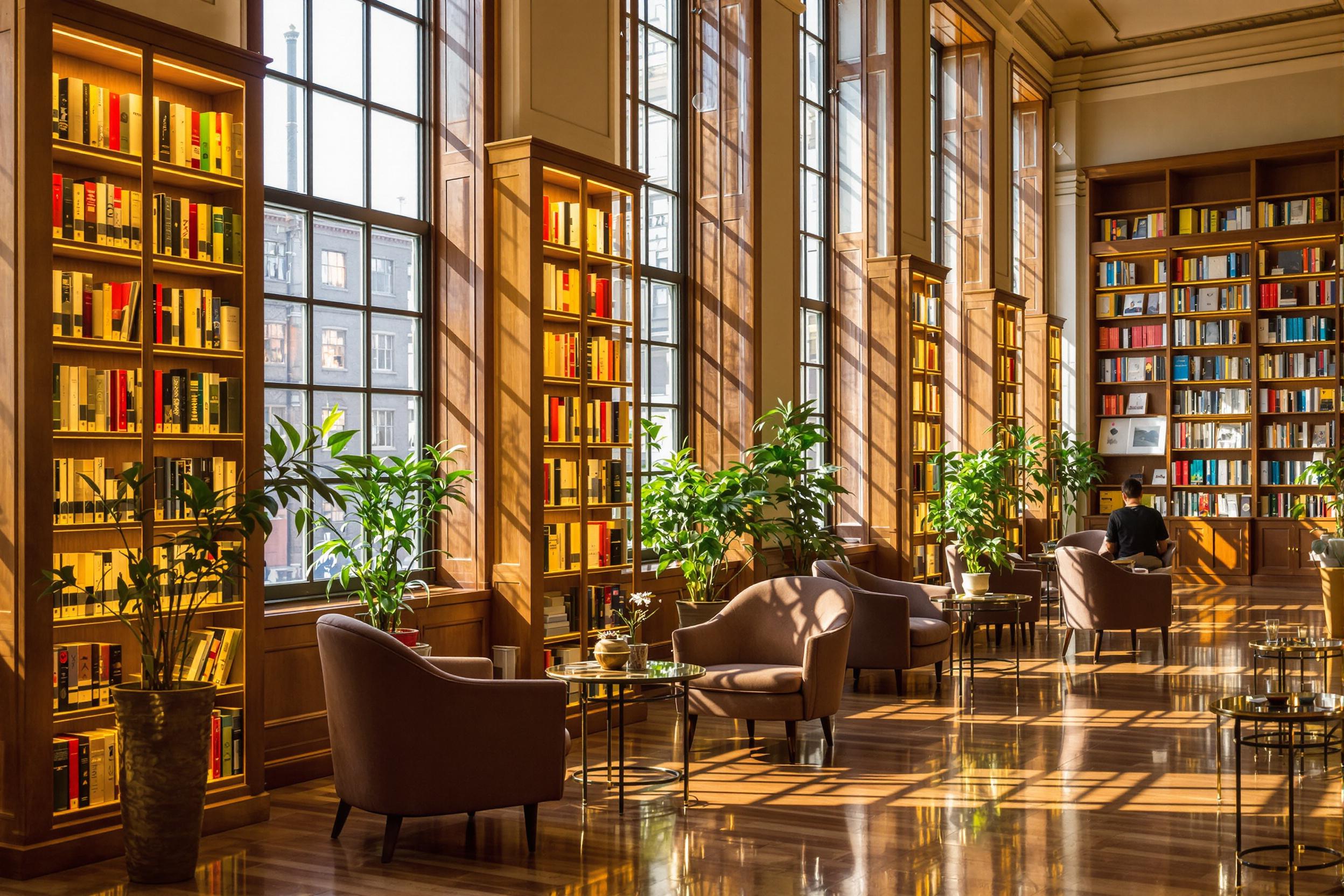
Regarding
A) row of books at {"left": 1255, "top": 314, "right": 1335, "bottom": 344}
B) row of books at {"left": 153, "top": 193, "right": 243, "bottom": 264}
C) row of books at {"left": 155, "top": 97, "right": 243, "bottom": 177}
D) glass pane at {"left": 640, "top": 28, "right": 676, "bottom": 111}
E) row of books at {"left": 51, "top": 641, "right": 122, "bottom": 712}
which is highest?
glass pane at {"left": 640, "top": 28, "right": 676, "bottom": 111}

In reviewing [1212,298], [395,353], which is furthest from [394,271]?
[1212,298]

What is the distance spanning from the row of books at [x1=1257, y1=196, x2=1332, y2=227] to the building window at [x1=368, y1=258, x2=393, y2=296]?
1187cm

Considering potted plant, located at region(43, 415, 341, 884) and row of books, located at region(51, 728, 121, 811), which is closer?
potted plant, located at region(43, 415, 341, 884)

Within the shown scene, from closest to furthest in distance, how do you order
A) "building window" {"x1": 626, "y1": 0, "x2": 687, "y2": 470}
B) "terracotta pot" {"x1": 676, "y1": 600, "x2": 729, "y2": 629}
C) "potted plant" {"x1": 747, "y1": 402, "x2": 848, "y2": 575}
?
"terracotta pot" {"x1": 676, "y1": 600, "x2": 729, "y2": 629}
"potted plant" {"x1": 747, "y1": 402, "x2": 848, "y2": 575}
"building window" {"x1": 626, "y1": 0, "x2": 687, "y2": 470}

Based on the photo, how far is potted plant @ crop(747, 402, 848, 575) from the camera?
337 inches

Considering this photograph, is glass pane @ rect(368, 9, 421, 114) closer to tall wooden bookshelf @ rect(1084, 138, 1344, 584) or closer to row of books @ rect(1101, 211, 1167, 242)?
tall wooden bookshelf @ rect(1084, 138, 1344, 584)

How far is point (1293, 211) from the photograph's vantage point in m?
15.0

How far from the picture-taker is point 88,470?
4.85m

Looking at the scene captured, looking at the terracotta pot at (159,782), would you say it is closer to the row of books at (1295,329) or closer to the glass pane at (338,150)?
the glass pane at (338,150)

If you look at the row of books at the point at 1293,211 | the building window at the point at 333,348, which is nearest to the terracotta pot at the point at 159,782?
the building window at the point at 333,348

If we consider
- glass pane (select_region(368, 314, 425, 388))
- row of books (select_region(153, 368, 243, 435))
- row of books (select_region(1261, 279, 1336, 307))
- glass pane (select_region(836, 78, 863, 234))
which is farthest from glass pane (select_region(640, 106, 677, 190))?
row of books (select_region(1261, 279, 1336, 307))

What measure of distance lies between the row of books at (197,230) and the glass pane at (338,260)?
90 cm

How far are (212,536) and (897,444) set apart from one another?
23.8ft

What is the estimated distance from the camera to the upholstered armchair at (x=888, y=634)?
825 centimetres
